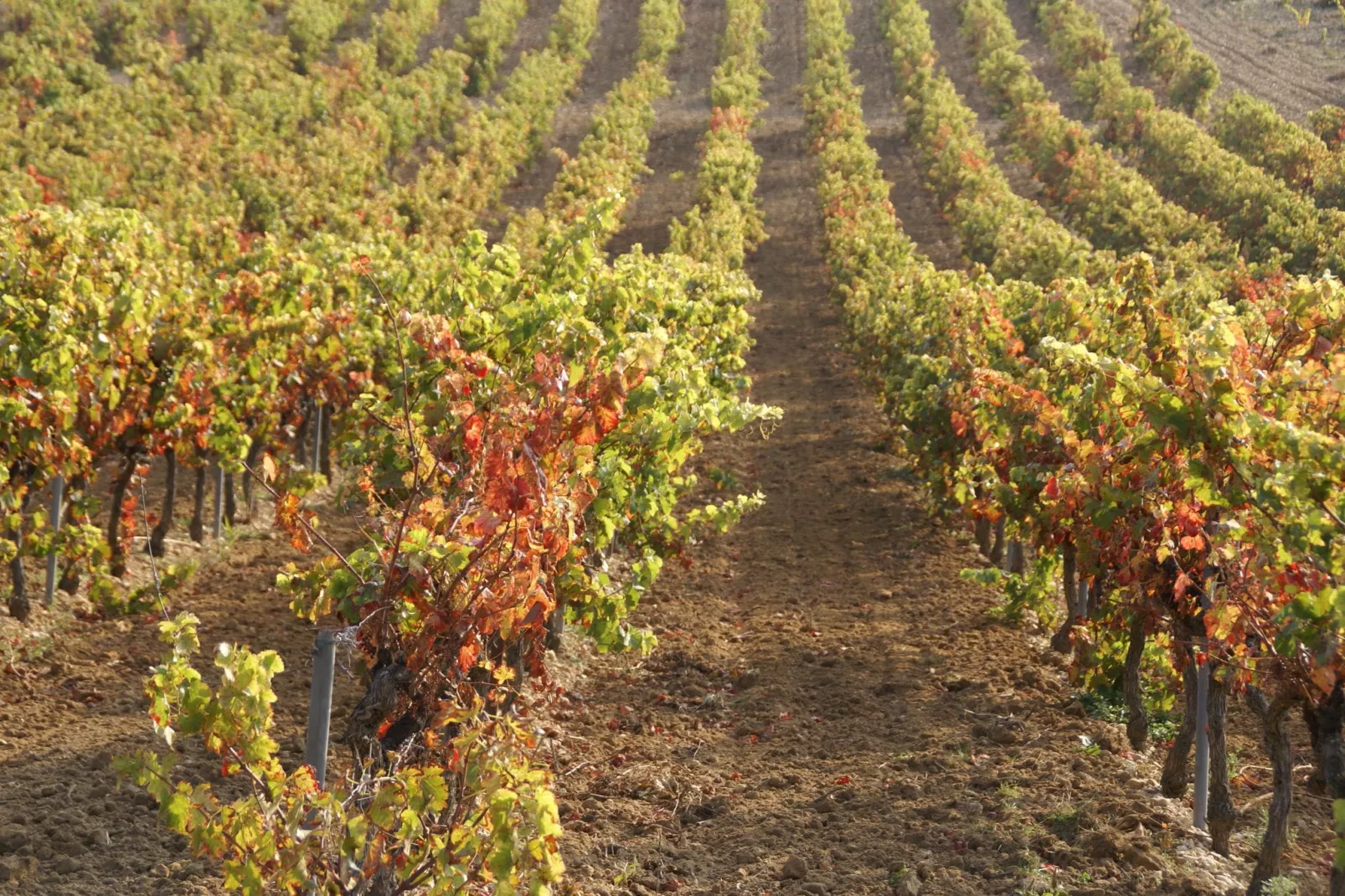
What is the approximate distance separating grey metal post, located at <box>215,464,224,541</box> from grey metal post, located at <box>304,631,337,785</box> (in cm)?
745

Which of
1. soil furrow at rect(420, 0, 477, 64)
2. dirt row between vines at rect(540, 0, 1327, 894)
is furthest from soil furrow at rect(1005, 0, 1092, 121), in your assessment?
dirt row between vines at rect(540, 0, 1327, 894)

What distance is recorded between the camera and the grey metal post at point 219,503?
11.9 m

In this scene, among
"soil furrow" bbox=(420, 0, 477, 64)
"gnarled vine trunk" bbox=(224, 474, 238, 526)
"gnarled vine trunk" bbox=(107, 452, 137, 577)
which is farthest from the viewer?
"soil furrow" bbox=(420, 0, 477, 64)

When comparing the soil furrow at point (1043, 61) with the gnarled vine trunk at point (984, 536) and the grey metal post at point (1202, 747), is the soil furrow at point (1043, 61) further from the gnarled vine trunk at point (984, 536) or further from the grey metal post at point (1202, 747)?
the grey metal post at point (1202, 747)

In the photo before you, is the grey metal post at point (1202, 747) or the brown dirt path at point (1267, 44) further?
the brown dirt path at point (1267, 44)

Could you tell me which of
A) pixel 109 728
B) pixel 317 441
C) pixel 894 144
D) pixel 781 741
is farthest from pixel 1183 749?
pixel 894 144

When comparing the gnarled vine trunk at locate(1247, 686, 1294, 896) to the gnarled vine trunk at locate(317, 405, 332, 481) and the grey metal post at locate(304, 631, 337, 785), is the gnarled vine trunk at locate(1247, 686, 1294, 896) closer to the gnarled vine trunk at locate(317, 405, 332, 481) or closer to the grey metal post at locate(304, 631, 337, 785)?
the grey metal post at locate(304, 631, 337, 785)

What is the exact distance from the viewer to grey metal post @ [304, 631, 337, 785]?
186 inches

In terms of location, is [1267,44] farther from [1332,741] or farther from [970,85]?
[1332,741]

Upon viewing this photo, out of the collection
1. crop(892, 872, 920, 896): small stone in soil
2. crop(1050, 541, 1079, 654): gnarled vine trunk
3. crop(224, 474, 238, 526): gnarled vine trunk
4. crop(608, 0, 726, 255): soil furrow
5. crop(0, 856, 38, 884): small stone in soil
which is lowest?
crop(224, 474, 238, 526): gnarled vine trunk

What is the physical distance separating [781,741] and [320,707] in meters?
3.91

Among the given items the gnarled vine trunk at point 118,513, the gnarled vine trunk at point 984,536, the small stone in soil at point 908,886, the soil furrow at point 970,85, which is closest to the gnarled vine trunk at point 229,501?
the gnarled vine trunk at point 118,513

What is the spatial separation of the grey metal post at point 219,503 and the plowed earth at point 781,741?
0.36 m

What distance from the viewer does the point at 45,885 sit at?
5621 millimetres
